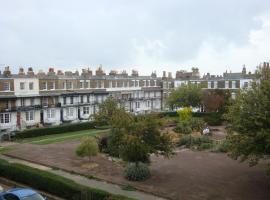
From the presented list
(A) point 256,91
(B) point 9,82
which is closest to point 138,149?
(A) point 256,91

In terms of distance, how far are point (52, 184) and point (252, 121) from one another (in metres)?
12.8

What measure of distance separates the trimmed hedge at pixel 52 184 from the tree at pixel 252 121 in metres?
7.67

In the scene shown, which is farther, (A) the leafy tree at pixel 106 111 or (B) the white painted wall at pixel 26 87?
(B) the white painted wall at pixel 26 87

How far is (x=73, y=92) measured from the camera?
68875 millimetres

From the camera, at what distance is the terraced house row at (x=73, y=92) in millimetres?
58781

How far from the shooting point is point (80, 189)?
72.2 feet

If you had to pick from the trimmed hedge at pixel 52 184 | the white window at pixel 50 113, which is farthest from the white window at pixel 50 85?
the trimmed hedge at pixel 52 184

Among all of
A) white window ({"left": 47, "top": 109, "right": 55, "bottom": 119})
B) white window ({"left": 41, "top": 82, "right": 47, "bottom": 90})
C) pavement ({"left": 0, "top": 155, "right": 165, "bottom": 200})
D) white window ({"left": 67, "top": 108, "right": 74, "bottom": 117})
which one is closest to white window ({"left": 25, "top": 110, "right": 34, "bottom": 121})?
white window ({"left": 47, "top": 109, "right": 55, "bottom": 119})

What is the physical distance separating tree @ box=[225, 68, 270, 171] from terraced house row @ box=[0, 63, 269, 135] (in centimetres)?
2394

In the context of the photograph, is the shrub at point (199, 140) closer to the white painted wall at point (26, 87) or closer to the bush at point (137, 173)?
the bush at point (137, 173)

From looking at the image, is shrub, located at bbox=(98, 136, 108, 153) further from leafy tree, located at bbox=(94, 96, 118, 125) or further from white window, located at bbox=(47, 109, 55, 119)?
white window, located at bbox=(47, 109, 55, 119)

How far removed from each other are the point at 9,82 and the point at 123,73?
2995 centimetres

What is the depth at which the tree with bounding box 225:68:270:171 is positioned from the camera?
70.1 ft

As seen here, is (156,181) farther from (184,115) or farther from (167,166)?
(184,115)
